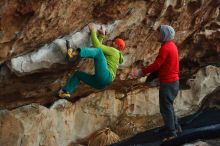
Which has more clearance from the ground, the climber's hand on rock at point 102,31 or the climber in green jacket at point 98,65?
the climber's hand on rock at point 102,31

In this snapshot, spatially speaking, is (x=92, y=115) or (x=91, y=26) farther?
(x=92, y=115)

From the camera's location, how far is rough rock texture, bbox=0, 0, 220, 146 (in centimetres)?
819

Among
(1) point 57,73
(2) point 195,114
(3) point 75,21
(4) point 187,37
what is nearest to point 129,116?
(2) point 195,114

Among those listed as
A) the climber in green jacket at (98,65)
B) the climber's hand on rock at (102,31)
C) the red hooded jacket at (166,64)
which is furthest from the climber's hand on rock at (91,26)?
the red hooded jacket at (166,64)

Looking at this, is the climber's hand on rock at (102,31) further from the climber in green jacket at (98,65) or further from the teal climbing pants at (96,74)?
the teal climbing pants at (96,74)

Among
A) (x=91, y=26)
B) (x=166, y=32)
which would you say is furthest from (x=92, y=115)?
(x=166, y=32)

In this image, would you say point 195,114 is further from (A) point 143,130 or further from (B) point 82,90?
(B) point 82,90

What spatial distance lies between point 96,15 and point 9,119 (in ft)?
8.62

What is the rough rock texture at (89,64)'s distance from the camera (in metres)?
8.19

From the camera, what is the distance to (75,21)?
8633mm

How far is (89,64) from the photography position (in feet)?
32.1

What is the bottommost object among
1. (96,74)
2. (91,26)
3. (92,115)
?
(92,115)

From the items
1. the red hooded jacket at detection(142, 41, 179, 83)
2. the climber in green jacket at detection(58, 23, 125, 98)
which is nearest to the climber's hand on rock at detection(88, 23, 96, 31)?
the climber in green jacket at detection(58, 23, 125, 98)

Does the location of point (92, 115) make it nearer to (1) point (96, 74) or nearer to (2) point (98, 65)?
(1) point (96, 74)
